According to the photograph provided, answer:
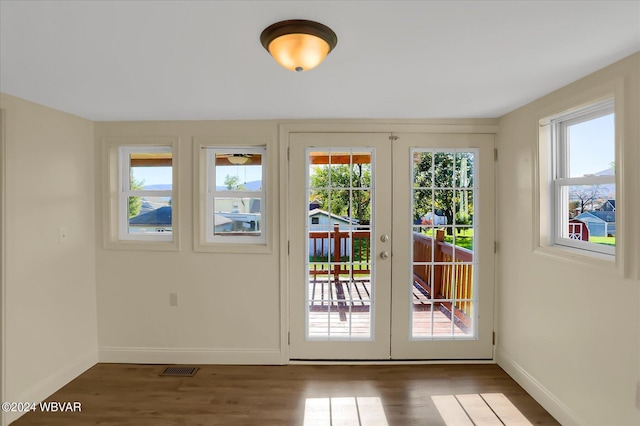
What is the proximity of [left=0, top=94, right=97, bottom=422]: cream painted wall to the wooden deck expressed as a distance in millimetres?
2032

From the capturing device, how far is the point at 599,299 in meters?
1.90

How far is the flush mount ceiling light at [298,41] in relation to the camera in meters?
1.36

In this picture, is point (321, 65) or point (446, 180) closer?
point (321, 65)

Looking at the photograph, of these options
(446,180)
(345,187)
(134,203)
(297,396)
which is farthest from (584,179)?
(134,203)

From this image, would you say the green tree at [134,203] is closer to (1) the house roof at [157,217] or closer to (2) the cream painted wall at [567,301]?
(1) the house roof at [157,217]

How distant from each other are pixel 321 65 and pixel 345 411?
2.29m

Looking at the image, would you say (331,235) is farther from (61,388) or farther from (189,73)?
(61,388)

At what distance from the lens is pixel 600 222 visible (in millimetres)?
2002

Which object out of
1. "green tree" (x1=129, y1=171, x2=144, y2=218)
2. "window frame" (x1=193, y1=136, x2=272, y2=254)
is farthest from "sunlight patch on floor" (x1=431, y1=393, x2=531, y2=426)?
"green tree" (x1=129, y1=171, x2=144, y2=218)

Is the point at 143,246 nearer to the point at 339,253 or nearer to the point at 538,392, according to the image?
A: the point at 339,253

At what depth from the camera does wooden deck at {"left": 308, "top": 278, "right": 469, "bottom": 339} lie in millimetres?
2986

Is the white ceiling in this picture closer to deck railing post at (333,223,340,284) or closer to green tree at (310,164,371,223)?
green tree at (310,164,371,223)

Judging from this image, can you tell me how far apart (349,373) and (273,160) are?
78.2 inches

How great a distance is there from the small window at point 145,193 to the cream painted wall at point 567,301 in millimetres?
3071
